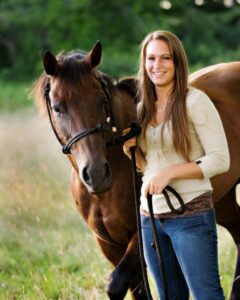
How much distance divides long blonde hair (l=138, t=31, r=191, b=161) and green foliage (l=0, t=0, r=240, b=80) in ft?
80.1

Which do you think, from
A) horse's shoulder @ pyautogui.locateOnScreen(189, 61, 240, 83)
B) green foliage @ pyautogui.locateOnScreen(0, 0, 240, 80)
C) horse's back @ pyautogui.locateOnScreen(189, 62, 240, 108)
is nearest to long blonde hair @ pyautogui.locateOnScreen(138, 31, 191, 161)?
horse's back @ pyautogui.locateOnScreen(189, 62, 240, 108)

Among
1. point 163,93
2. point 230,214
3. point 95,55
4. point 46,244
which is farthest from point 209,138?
point 46,244

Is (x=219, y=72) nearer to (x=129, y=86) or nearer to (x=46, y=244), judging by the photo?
(x=129, y=86)

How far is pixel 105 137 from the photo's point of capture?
3.59 metres

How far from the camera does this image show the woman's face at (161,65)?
3244mm

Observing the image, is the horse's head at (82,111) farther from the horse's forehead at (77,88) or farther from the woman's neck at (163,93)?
the woman's neck at (163,93)

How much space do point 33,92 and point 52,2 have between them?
27.0 metres

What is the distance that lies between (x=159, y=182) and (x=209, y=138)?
1.00ft

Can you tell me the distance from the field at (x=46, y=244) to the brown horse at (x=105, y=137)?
48 cm

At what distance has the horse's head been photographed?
3363 mm

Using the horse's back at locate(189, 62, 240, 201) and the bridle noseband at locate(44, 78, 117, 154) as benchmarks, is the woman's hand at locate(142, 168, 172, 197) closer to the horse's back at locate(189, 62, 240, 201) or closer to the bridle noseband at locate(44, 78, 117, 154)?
the bridle noseband at locate(44, 78, 117, 154)

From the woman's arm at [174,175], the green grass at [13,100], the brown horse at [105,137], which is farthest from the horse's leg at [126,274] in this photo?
the green grass at [13,100]

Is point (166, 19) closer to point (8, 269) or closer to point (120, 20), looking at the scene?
point (120, 20)

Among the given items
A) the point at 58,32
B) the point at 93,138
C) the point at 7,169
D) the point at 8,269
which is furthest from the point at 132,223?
the point at 58,32
